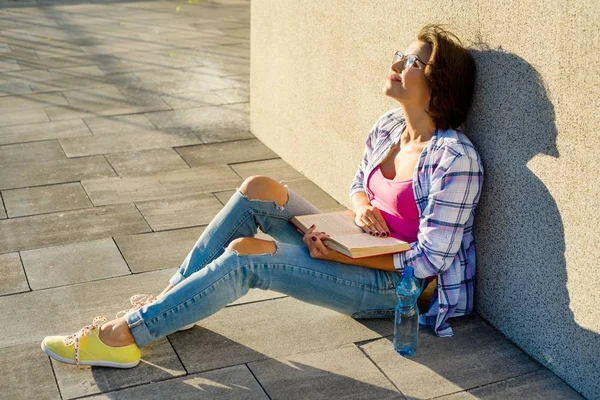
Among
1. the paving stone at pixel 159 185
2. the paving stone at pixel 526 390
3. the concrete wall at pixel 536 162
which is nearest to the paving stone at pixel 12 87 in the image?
the paving stone at pixel 159 185

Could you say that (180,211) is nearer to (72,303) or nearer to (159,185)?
(159,185)

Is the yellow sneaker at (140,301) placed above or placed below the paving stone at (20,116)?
above

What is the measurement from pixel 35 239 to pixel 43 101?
3.11 metres

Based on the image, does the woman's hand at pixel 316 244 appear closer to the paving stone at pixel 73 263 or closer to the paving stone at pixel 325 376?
the paving stone at pixel 325 376

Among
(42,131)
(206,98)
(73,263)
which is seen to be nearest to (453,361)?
(73,263)

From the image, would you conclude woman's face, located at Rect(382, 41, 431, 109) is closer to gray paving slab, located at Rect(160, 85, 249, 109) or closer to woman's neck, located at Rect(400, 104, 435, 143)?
woman's neck, located at Rect(400, 104, 435, 143)

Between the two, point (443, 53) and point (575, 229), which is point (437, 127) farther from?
point (575, 229)

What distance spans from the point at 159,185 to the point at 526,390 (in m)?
3.16

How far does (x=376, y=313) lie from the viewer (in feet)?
14.0

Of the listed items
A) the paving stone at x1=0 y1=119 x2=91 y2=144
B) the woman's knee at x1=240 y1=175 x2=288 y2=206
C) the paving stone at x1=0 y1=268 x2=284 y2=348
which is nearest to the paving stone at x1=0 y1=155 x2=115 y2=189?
the paving stone at x1=0 y1=119 x2=91 y2=144

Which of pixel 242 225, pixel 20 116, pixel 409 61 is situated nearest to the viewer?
pixel 409 61

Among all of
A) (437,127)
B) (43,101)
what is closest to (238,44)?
(43,101)

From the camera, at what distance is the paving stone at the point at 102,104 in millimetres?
7777

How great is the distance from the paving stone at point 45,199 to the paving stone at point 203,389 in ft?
7.42
